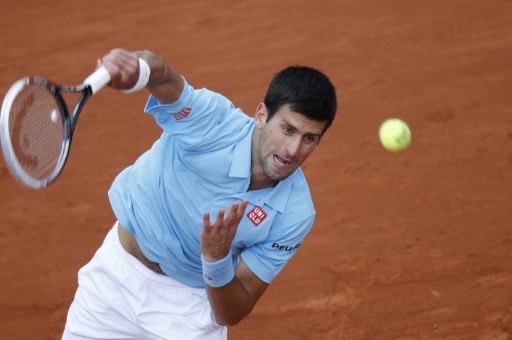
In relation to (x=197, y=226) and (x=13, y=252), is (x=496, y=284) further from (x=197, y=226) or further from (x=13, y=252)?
(x=13, y=252)

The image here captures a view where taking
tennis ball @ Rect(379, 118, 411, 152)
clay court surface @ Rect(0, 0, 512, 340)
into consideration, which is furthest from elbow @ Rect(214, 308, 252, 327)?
tennis ball @ Rect(379, 118, 411, 152)

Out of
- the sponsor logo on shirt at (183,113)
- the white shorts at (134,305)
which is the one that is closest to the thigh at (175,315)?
the white shorts at (134,305)

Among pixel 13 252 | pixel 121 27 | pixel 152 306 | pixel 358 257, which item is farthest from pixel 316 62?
pixel 152 306

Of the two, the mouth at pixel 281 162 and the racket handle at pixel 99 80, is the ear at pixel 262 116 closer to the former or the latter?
the mouth at pixel 281 162

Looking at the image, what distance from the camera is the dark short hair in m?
3.48

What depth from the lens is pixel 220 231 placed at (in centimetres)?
321

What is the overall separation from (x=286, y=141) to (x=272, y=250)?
545 mm

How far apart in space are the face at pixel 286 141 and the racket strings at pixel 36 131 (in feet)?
2.90

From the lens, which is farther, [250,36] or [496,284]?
[250,36]

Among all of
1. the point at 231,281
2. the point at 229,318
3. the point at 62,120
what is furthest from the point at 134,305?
the point at 62,120

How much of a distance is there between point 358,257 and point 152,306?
2.36 m

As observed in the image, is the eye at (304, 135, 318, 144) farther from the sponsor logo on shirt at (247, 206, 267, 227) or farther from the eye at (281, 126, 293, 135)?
the sponsor logo on shirt at (247, 206, 267, 227)

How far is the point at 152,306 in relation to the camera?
393 cm

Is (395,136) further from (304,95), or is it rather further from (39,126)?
(39,126)
